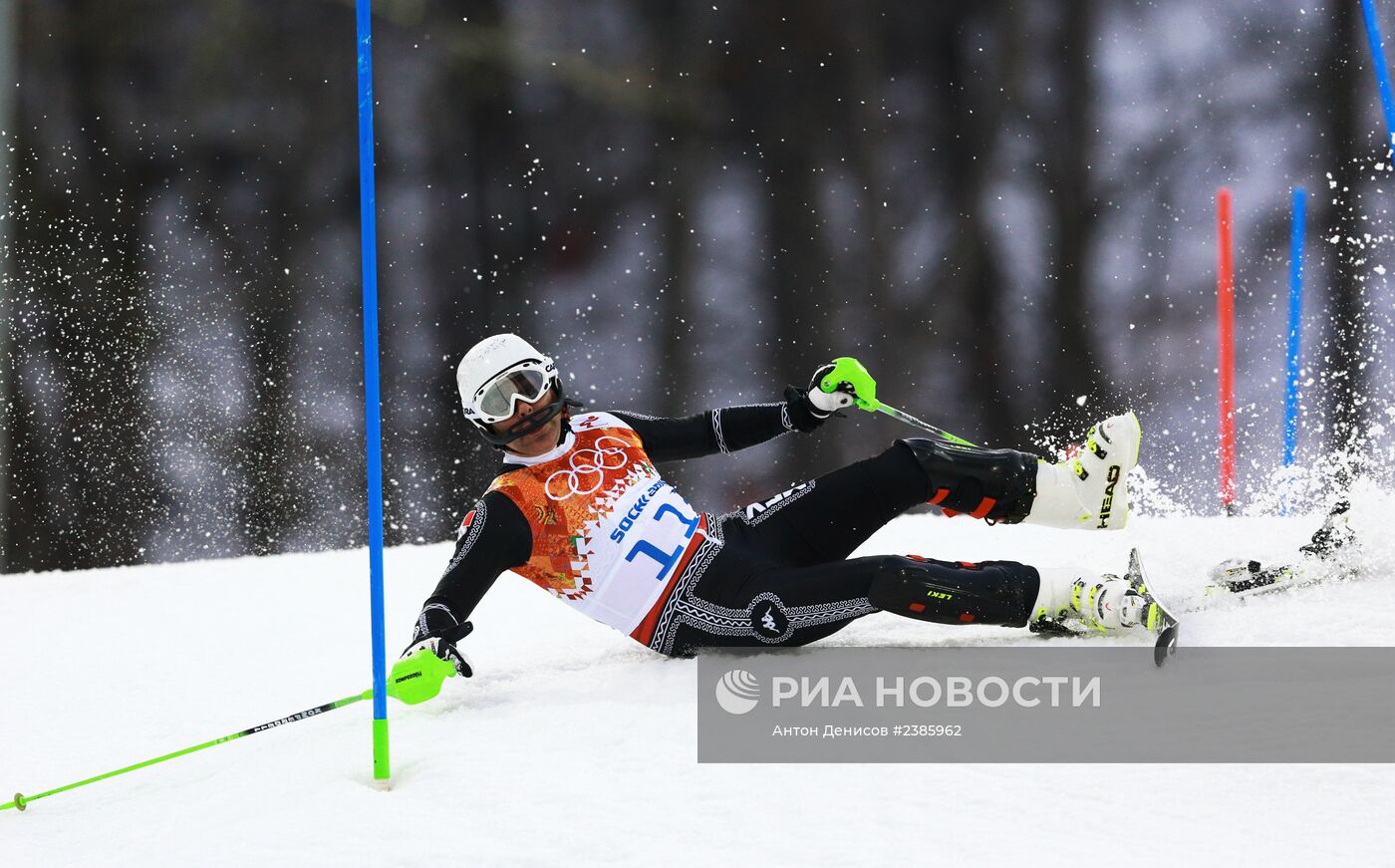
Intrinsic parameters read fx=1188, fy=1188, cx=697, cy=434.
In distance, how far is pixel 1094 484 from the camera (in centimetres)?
209

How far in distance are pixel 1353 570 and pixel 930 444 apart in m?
0.88

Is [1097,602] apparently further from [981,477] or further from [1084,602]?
[981,477]

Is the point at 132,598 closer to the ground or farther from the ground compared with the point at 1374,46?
closer to the ground

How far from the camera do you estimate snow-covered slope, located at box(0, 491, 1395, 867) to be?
4.22 feet

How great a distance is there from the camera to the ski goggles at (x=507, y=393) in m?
2.02

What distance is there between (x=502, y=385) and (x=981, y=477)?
2.78 ft

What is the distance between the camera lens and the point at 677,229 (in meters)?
8.17

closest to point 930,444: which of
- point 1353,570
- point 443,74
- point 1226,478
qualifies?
point 1353,570

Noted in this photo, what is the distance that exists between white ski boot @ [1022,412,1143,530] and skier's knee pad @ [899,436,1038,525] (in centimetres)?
2

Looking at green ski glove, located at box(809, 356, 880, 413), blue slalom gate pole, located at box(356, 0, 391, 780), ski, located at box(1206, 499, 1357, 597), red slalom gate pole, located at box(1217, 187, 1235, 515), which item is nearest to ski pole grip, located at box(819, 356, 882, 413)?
green ski glove, located at box(809, 356, 880, 413)

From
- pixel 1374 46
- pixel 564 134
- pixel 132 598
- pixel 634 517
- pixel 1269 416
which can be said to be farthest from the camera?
pixel 564 134

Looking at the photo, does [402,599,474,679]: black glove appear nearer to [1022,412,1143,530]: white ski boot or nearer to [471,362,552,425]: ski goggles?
[471,362,552,425]: ski goggles

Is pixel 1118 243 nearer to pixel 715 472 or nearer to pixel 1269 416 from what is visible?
pixel 1269 416

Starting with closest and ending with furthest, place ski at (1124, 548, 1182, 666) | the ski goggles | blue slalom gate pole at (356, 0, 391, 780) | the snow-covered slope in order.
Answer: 1. the snow-covered slope
2. blue slalom gate pole at (356, 0, 391, 780)
3. ski at (1124, 548, 1182, 666)
4. the ski goggles
